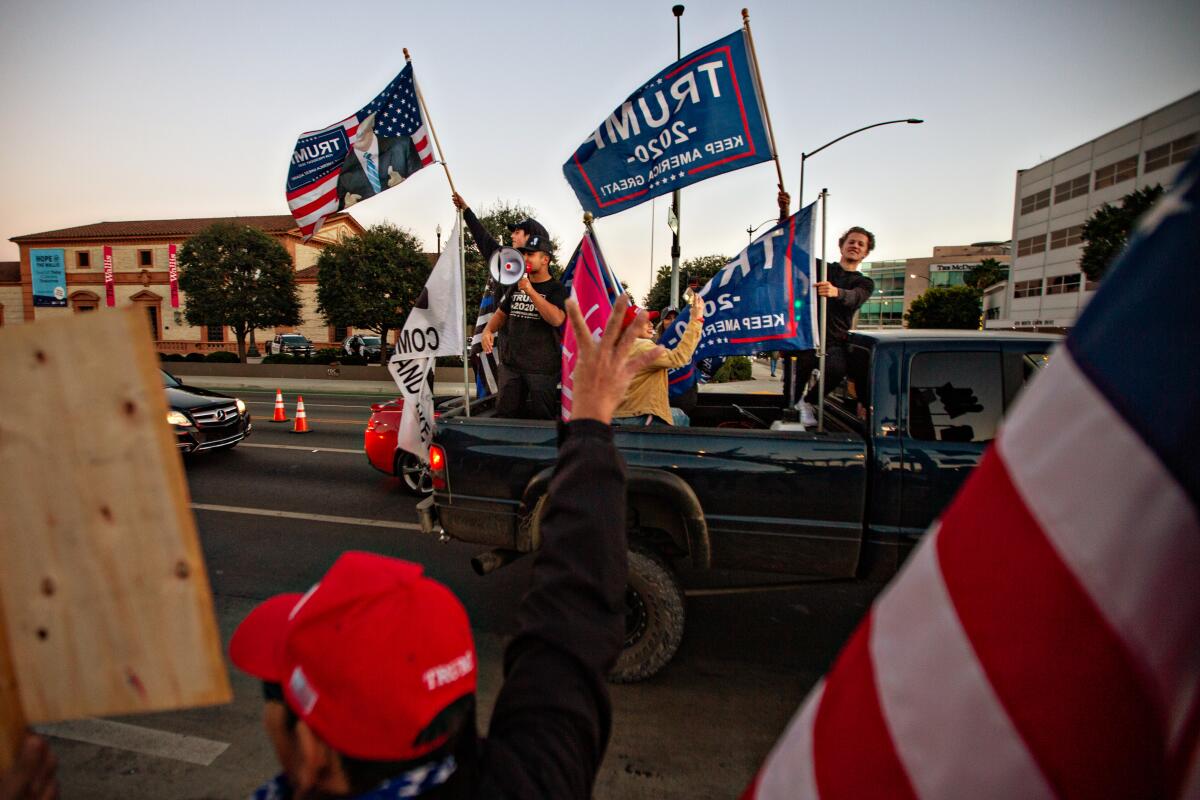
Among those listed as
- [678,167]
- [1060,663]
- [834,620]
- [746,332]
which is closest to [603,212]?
[678,167]

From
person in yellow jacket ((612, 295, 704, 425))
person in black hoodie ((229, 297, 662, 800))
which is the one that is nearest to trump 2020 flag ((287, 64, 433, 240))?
person in yellow jacket ((612, 295, 704, 425))

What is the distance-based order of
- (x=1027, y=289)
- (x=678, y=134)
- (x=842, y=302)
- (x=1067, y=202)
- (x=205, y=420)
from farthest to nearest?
(x=1027, y=289), (x=1067, y=202), (x=205, y=420), (x=842, y=302), (x=678, y=134)

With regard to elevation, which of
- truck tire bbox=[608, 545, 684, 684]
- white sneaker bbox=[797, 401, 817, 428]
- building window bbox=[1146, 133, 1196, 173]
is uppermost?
building window bbox=[1146, 133, 1196, 173]

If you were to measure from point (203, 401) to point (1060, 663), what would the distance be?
1028 centimetres

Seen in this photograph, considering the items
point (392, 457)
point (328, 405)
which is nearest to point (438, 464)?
point (392, 457)

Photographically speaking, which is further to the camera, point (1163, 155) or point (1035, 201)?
point (1035, 201)

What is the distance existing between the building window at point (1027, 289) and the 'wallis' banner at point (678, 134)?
63672 mm

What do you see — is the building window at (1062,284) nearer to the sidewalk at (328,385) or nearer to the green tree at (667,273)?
the green tree at (667,273)

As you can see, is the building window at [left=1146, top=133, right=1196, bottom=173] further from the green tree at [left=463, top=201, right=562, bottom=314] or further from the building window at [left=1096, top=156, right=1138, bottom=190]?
the green tree at [left=463, top=201, right=562, bottom=314]

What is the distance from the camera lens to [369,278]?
28.9 metres

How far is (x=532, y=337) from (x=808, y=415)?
2.23 m

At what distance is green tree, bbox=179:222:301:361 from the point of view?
31.0 metres

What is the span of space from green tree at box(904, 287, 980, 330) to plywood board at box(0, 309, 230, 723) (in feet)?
192

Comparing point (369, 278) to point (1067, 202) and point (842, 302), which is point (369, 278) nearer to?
point (842, 302)
